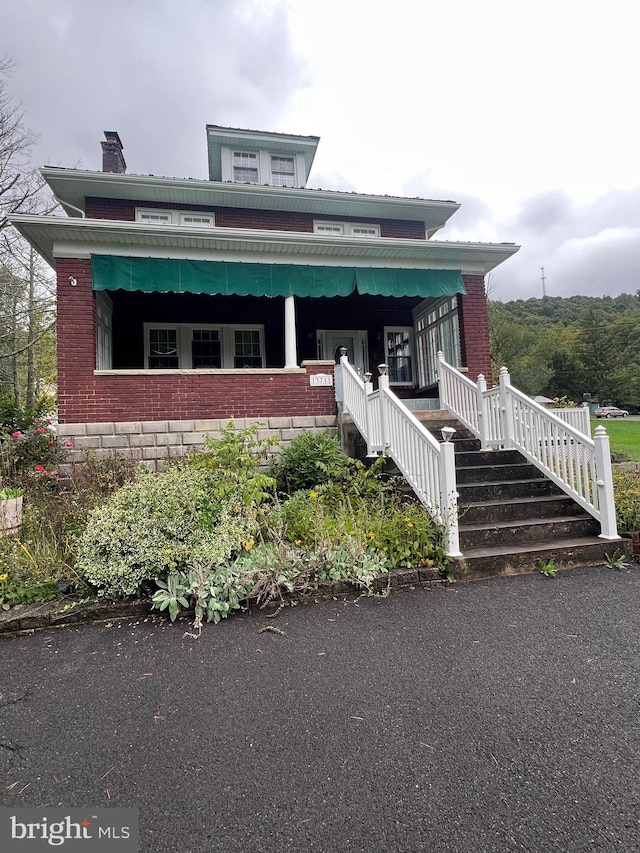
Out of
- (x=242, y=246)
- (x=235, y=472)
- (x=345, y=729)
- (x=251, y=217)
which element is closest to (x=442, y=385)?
(x=242, y=246)

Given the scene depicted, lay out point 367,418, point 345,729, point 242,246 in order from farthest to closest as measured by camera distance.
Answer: point 242,246 < point 367,418 < point 345,729

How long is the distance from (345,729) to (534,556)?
3019 mm

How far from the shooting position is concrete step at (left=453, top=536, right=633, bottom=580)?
404cm

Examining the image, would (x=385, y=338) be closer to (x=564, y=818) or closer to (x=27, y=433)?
(x=27, y=433)


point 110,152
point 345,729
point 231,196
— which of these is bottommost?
point 345,729

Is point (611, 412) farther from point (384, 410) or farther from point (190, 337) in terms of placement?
point (384, 410)

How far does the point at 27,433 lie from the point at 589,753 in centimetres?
768

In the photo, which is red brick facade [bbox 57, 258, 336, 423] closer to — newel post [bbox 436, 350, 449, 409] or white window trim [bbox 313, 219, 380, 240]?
newel post [bbox 436, 350, 449, 409]

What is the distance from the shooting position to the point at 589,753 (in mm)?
1844

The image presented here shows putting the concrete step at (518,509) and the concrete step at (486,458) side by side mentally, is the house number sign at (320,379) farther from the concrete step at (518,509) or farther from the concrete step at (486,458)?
the concrete step at (518,509)

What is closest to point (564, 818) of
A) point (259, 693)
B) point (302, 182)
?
point (259, 693)

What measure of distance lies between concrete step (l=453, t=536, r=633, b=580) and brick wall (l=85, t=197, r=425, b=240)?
9.25m

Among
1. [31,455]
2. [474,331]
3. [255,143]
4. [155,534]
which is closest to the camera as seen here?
[155,534]

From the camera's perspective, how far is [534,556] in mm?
4207
